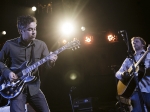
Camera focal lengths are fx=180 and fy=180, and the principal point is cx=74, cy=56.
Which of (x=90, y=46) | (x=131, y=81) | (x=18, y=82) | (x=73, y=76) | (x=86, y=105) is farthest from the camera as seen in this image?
(x=90, y=46)

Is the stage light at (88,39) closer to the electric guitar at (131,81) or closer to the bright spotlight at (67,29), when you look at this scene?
the bright spotlight at (67,29)

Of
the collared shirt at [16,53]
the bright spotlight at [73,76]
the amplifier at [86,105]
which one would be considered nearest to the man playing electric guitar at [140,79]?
the amplifier at [86,105]

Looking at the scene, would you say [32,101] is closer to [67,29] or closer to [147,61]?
[147,61]

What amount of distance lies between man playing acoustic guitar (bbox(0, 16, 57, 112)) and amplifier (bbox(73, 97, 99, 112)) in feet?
13.7

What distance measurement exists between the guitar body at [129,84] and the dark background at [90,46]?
628cm

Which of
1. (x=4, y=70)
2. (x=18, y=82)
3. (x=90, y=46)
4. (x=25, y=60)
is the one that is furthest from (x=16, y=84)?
(x=90, y=46)

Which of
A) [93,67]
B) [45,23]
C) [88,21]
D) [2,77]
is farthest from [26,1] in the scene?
[2,77]

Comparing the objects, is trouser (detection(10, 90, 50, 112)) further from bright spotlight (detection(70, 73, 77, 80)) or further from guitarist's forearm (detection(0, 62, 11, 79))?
bright spotlight (detection(70, 73, 77, 80))

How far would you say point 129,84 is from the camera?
4.67 meters

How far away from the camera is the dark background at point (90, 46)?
1124 cm

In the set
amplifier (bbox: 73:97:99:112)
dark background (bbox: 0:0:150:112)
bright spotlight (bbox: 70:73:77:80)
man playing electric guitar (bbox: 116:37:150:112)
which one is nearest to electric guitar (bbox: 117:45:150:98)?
man playing electric guitar (bbox: 116:37:150:112)

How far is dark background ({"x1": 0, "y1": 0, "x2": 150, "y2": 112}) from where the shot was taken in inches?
443

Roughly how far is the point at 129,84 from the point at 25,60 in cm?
294

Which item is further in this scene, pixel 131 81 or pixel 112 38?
pixel 112 38
